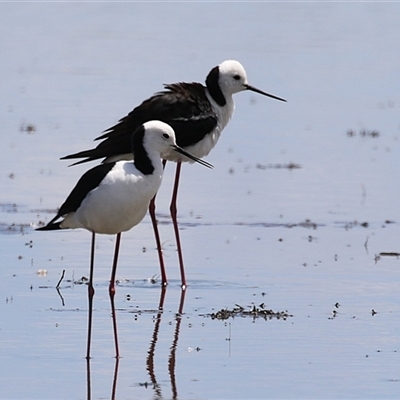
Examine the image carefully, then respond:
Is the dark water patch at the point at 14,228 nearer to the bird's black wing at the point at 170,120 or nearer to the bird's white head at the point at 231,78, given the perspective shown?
the bird's black wing at the point at 170,120

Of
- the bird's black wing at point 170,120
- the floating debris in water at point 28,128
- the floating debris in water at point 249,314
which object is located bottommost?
the floating debris in water at point 249,314

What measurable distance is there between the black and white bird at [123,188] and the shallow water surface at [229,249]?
0.70 metres

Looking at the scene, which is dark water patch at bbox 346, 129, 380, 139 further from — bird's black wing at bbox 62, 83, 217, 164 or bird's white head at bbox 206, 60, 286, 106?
bird's black wing at bbox 62, 83, 217, 164

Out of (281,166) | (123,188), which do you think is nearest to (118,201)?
(123,188)

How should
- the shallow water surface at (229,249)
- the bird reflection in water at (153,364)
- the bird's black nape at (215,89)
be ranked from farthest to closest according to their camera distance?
the bird's black nape at (215,89) → the shallow water surface at (229,249) → the bird reflection in water at (153,364)

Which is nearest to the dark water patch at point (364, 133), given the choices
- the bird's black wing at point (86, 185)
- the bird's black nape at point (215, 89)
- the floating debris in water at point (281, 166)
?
the floating debris in water at point (281, 166)

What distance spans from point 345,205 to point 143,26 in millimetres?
22673

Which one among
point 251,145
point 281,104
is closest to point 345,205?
point 251,145

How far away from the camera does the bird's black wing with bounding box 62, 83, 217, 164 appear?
10.8 meters

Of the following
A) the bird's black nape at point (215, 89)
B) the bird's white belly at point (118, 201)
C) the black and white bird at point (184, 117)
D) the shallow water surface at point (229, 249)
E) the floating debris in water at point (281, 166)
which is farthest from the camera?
the floating debris in water at point (281, 166)

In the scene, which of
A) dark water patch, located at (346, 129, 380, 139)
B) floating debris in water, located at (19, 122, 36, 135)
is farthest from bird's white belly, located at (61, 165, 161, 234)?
dark water patch, located at (346, 129, 380, 139)

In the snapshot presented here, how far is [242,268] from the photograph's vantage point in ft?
35.9

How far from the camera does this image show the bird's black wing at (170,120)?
1080 centimetres

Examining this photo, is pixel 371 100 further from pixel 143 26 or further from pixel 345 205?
pixel 143 26
